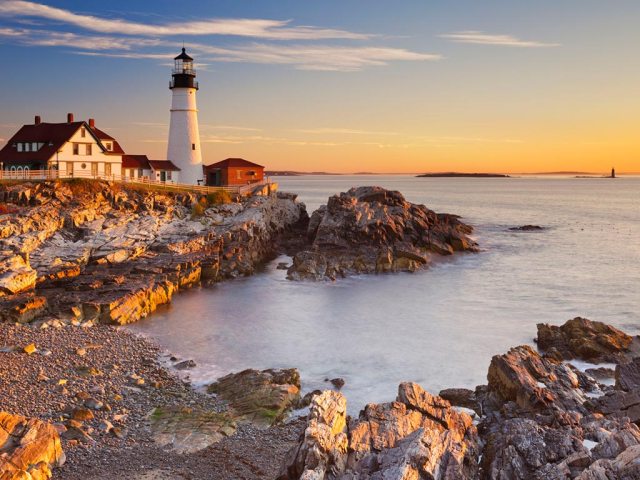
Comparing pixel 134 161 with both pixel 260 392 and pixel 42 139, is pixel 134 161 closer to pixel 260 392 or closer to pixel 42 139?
pixel 42 139

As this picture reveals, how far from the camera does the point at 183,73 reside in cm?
4791

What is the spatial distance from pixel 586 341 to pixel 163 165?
124 ft

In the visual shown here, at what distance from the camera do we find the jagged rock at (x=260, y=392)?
14.7 metres

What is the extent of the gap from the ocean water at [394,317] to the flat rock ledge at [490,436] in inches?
138

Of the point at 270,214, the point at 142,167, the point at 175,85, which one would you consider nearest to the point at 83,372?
the point at 270,214

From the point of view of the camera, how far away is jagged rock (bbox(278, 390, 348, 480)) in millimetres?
9613

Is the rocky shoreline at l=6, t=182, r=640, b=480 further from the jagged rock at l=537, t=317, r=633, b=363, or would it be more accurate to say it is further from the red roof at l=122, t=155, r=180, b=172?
the red roof at l=122, t=155, r=180, b=172

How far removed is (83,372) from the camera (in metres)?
16.8

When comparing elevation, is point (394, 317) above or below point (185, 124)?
below

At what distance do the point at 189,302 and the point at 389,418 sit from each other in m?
17.7

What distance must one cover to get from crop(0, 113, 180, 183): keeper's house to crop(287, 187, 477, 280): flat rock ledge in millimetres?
15635

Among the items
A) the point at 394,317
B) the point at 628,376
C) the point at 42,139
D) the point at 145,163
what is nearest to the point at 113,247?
the point at 394,317

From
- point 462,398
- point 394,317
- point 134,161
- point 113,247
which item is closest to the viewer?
point 462,398

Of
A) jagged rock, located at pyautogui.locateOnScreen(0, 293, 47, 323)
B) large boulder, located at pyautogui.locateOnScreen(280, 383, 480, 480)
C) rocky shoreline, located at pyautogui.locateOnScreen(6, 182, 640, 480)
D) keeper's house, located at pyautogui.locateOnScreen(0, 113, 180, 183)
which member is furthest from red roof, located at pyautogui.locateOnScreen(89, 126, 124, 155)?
large boulder, located at pyautogui.locateOnScreen(280, 383, 480, 480)
